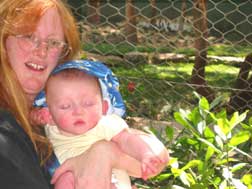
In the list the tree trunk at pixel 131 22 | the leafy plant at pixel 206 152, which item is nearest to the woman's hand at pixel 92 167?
the leafy plant at pixel 206 152

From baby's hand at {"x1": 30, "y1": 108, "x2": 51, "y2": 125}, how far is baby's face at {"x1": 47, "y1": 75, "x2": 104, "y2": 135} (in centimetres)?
3

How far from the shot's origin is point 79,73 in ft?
4.00

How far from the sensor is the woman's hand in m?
1.13

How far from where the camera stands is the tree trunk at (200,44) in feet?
11.3

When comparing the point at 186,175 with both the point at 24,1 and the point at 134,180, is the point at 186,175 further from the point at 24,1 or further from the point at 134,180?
the point at 24,1

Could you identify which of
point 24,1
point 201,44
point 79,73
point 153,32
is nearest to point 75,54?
point 79,73

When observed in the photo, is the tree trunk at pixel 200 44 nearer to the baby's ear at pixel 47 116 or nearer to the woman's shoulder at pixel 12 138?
the baby's ear at pixel 47 116

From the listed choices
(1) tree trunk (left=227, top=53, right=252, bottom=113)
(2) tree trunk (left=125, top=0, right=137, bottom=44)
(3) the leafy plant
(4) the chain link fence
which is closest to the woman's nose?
(3) the leafy plant

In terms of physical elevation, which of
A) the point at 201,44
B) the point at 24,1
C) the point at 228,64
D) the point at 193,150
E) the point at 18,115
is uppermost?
the point at 24,1

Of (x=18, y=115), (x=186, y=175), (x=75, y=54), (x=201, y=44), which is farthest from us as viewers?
Answer: (x=201, y=44)

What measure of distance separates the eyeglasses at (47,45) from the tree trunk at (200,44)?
2.11 metres

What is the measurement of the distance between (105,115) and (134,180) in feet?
2.21

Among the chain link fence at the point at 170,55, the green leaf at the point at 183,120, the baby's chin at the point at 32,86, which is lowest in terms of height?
the chain link fence at the point at 170,55

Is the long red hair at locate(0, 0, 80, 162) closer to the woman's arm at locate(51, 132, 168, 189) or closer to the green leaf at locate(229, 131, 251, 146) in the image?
the woman's arm at locate(51, 132, 168, 189)
